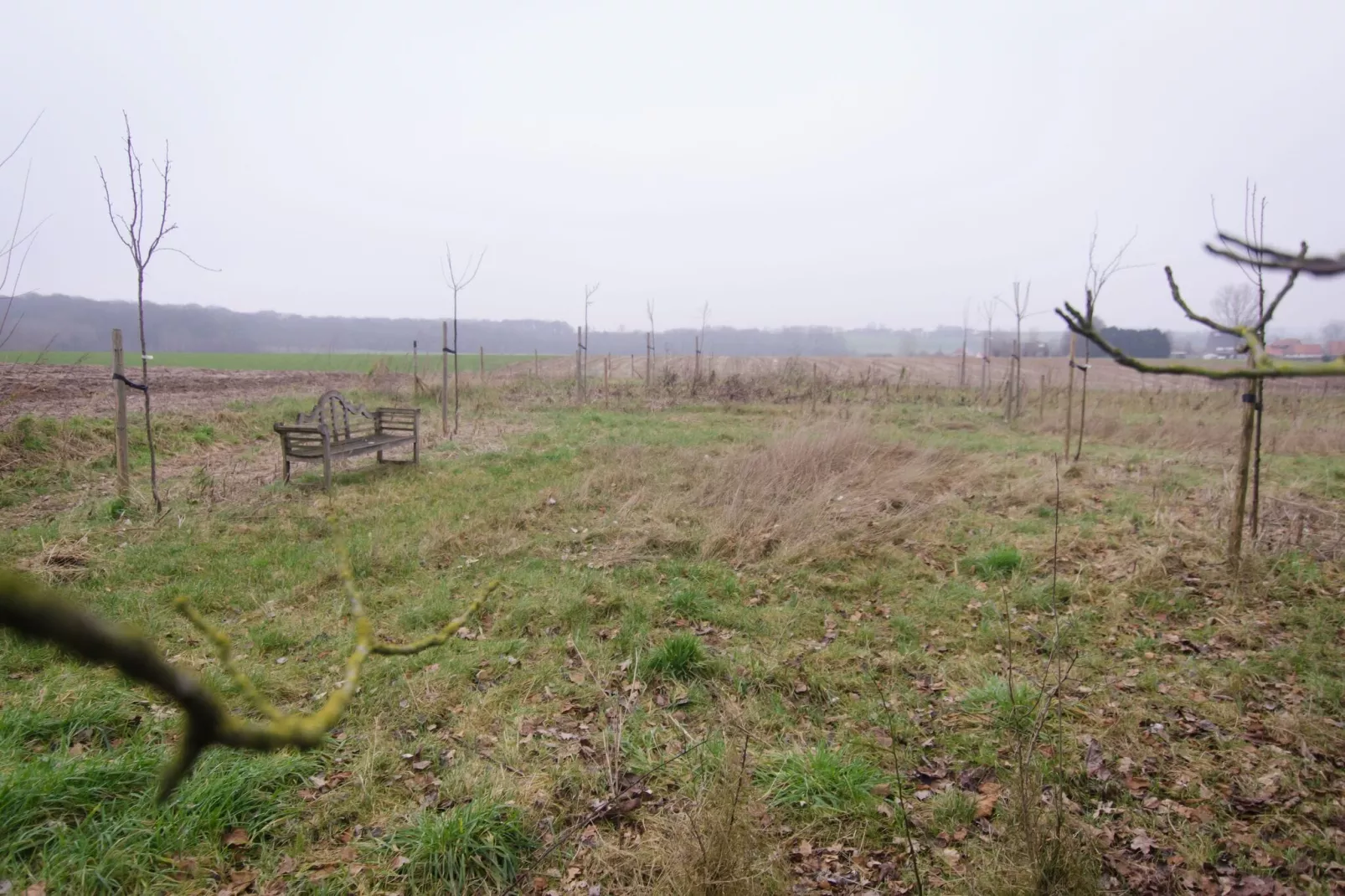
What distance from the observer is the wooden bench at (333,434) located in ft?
25.9

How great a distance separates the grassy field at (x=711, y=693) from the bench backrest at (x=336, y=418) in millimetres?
825

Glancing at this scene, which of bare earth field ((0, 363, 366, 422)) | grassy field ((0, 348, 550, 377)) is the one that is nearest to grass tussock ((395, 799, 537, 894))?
bare earth field ((0, 363, 366, 422))

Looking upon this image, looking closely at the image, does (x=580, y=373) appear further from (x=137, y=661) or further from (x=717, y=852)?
(x=137, y=661)

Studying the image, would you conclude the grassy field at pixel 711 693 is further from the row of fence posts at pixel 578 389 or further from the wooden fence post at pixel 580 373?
the wooden fence post at pixel 580 373

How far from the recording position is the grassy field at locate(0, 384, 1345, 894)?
266cm

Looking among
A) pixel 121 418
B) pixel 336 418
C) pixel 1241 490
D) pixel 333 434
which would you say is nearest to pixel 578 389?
pixel 336 418

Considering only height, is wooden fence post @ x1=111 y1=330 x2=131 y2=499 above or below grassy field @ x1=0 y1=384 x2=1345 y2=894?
above

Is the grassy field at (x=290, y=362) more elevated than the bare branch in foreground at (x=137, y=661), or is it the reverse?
the grassy field at (x=290, y=362)

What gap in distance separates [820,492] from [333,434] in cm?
577

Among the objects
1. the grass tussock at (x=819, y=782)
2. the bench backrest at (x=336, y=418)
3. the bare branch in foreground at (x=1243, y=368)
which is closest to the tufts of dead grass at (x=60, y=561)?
the bench backrest at (x=336, y=418)

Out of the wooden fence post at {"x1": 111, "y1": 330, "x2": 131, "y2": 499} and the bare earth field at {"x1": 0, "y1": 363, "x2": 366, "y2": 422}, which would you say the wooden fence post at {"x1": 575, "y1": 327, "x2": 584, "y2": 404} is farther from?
the wooden fence post at {"x1": 111, "y1": 330, "x2": 131, "y2": 499}

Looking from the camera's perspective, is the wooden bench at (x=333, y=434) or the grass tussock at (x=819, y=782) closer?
the grass tussock at (x=819, y=782)

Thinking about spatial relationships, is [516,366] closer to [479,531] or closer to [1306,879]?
[479,531]

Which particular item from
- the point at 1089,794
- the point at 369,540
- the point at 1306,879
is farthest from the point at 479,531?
the point at 1306,879
